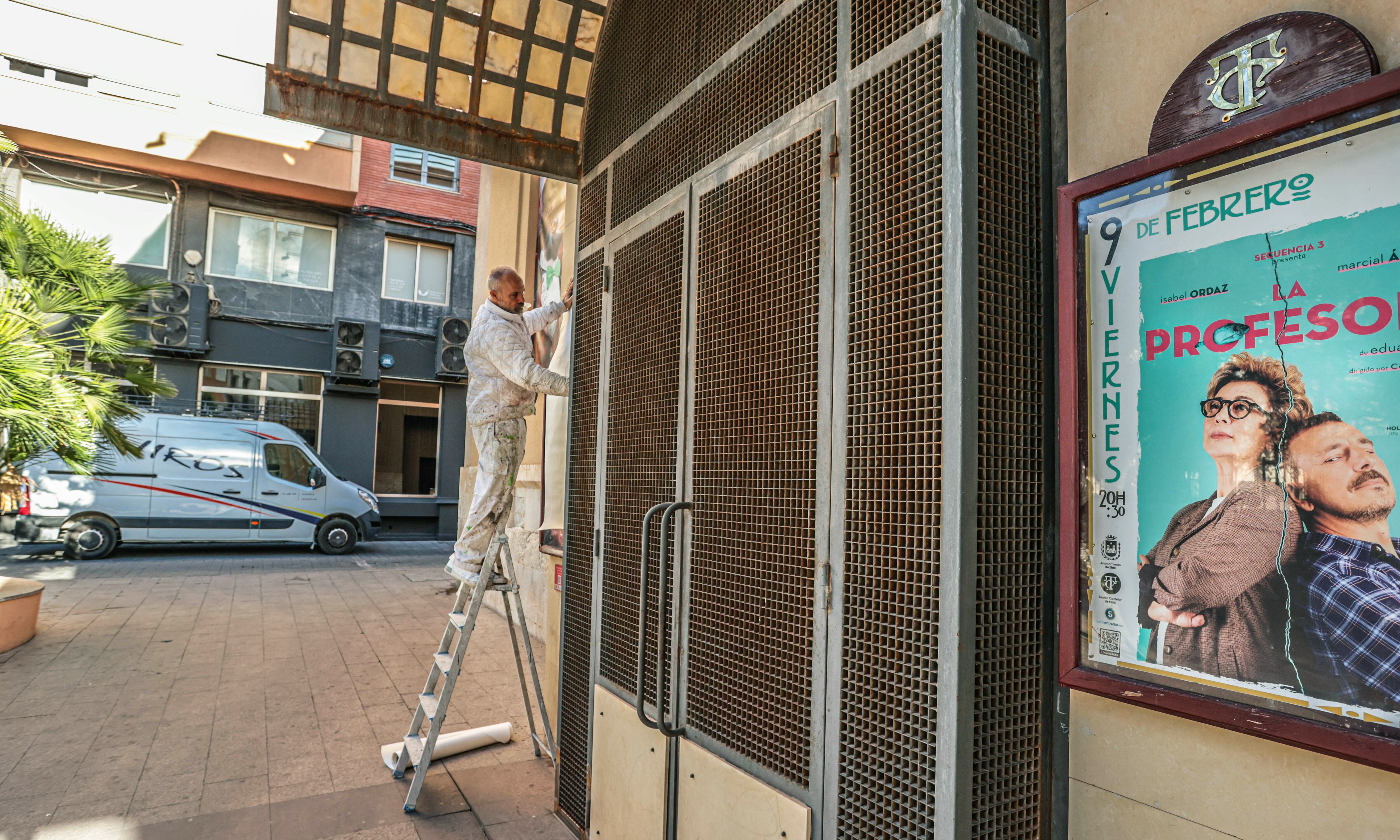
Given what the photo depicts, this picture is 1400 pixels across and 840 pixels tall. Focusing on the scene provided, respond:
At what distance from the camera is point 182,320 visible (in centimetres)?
1603

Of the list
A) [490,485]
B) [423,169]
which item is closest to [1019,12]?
[490,485]

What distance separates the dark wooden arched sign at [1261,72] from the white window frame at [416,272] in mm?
19041

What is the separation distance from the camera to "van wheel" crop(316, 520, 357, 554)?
14031mm

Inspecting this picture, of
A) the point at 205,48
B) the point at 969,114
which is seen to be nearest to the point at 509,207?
the point at 969,114

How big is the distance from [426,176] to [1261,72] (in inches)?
793

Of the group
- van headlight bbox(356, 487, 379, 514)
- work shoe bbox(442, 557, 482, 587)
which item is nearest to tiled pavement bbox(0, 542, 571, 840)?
work shoe bbox(442, 557, 482, 587)

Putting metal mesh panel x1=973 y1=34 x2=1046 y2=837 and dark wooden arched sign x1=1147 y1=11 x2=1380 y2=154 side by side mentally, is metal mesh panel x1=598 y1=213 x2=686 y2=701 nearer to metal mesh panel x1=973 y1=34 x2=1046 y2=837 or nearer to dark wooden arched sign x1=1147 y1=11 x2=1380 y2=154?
metal mesh panel x1=973 y1=34 x2=1046 y2=837

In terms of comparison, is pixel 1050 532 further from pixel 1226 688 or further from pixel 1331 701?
pixel 1331 701

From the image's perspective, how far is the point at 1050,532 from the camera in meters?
→ 1.94

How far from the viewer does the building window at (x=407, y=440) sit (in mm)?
18516

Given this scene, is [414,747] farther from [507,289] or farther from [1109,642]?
[1109,642]

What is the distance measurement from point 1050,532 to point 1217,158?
0.93m

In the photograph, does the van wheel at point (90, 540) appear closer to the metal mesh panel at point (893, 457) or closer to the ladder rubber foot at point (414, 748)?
the ladder rubber foot at point (414, 748)

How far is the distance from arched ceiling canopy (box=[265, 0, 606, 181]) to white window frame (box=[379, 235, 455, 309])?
15.7 m
